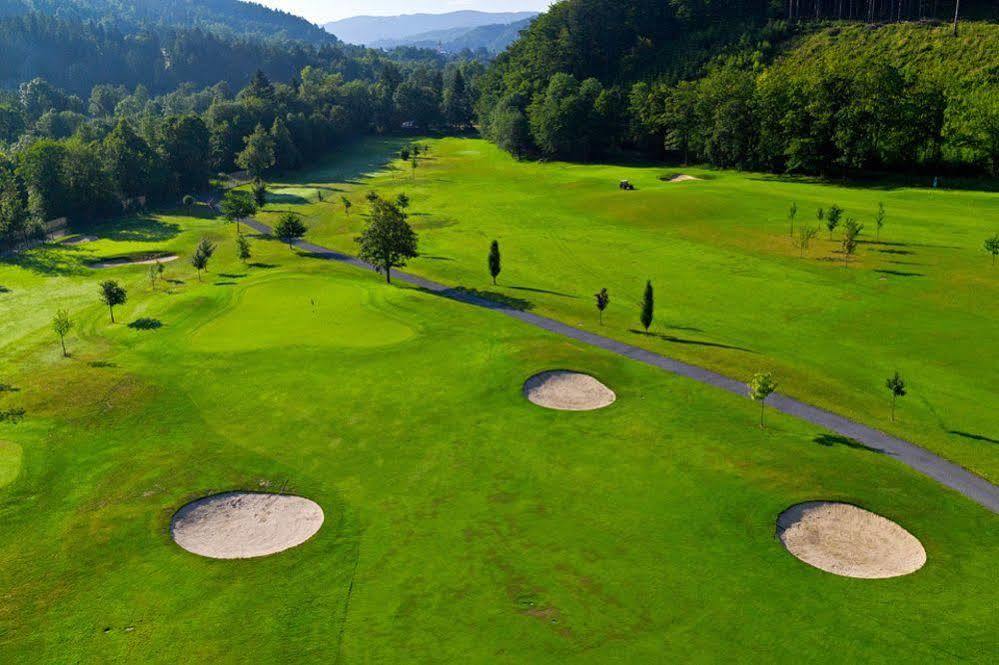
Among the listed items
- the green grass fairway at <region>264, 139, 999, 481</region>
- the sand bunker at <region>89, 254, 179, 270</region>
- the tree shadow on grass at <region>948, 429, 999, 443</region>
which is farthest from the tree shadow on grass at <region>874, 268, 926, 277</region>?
the sand bunker at <region>89, 254, 179, 270</region>

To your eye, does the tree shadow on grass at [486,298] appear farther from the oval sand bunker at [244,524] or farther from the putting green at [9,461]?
the putting green at [9,461]

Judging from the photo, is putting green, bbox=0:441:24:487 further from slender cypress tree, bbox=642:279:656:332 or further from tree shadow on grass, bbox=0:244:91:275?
tree shadow on grass, bbox=0:244:91:275

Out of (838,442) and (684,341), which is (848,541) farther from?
(684,341)

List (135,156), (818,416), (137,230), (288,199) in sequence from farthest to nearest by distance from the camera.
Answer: (288,199) < (135,156) < (137,230) < (818,416)

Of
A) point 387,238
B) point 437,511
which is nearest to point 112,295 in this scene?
point 387,238

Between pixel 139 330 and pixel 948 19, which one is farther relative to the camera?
pixel 948 19

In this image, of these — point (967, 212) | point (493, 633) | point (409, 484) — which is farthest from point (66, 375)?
point (967, 212)

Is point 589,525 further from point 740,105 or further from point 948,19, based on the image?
point 948,19
